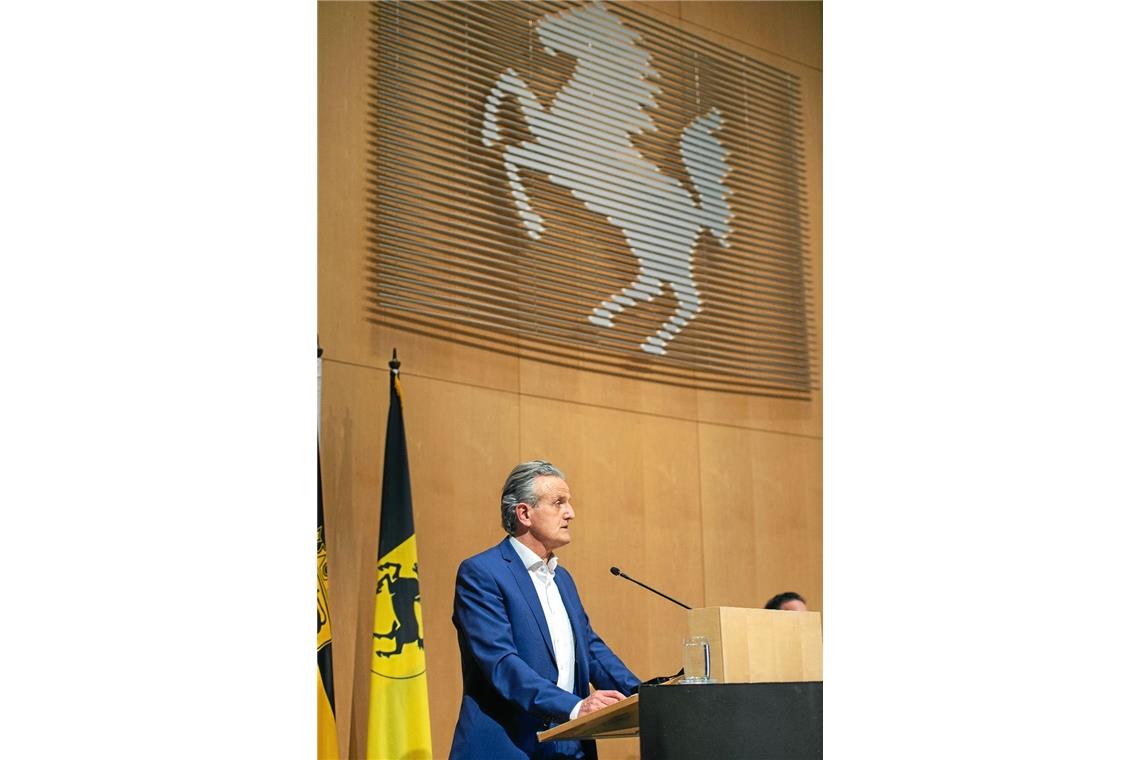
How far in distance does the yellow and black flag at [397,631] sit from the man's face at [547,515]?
2.02ft

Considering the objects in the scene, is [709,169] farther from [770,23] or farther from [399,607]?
[399,607]

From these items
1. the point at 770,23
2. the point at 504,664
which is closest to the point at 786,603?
the point at 504,664

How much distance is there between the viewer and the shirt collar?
4.18m

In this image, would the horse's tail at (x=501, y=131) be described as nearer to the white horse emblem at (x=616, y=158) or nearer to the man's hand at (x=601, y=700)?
the white horse emblem at (x=616, y=158)

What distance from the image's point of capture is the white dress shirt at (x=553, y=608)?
13.6ft

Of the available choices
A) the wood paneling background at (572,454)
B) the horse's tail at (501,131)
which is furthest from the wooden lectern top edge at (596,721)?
the horse's tail at (501,131)

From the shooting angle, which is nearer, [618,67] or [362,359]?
[362,359]

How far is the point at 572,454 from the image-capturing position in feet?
18.9

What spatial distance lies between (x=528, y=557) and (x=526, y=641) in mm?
269
